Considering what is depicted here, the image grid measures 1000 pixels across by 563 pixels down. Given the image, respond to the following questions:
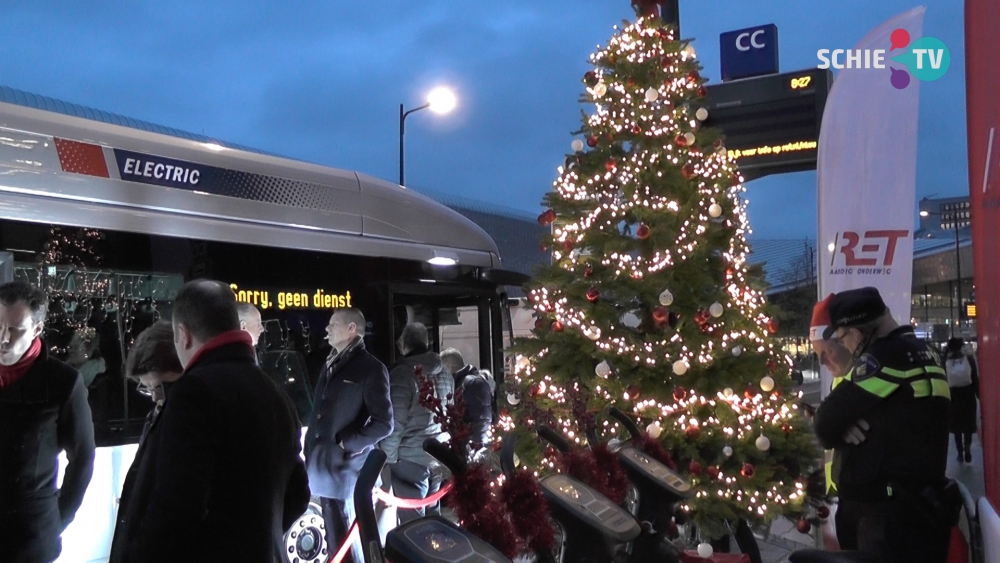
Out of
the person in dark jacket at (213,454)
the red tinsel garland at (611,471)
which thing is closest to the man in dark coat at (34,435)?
the person in dark jacket at (213,454)

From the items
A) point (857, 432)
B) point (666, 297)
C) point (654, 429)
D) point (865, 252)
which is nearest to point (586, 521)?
point (857, 432)

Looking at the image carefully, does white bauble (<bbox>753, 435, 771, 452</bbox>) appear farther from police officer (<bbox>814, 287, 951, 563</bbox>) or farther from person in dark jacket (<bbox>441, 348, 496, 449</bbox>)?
person in dark jacket (<bbox>441, 348, 496, 449</bbox>)

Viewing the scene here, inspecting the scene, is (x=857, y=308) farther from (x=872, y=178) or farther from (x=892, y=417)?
(x=872, y=178)

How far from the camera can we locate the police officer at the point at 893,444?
3.43 meters

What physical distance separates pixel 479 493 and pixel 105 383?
3.24 m

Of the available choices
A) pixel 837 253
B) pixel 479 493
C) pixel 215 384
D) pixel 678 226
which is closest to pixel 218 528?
pixel 215 384

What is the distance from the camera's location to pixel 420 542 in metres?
2.12

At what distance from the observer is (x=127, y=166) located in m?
5.29

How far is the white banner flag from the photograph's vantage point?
743 centimetres

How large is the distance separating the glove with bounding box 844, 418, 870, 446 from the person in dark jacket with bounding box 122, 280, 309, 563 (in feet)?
7.79

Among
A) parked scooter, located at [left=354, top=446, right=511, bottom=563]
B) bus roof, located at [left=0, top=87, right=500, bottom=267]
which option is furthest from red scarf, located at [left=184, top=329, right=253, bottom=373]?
bus roof, located at [left=0, top=87, right=500, bottom=267]

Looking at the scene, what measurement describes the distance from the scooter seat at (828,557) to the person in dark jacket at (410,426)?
11.4 ft

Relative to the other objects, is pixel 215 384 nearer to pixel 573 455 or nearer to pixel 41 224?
pixel 573 455

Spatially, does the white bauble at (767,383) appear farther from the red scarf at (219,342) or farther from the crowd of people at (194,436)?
the red scarf at (219,342)
